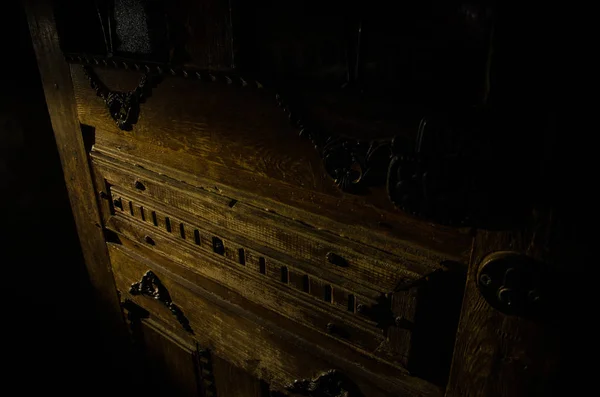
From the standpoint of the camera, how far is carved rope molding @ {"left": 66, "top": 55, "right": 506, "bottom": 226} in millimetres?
713

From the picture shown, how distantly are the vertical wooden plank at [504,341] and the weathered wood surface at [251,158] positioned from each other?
8cm

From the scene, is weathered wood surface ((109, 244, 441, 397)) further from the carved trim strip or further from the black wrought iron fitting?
the carved trim strip

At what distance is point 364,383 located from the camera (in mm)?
1191

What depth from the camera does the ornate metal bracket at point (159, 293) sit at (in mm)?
1630

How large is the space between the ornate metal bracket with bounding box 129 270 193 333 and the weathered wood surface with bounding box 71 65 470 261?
0.54 m

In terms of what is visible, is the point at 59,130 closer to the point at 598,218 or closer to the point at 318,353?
the point at 318,353

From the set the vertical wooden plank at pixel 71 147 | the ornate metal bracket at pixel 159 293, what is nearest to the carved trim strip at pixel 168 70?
the vertical wooden plank at pixel 71 147

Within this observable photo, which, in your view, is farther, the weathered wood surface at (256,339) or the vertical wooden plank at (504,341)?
the weathered wood surface at (256,339)

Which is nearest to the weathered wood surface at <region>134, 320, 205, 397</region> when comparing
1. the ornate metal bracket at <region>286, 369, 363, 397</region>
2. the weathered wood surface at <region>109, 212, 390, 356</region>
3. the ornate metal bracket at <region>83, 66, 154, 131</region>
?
the weathered wood surface at <region>109, 212, 390, 356</region>

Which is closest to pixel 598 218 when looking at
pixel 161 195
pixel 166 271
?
pixel 161 195

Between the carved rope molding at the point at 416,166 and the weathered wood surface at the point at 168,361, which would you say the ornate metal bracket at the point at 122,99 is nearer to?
the carved rope molding at the point at 416,166

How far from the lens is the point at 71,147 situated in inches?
66.8

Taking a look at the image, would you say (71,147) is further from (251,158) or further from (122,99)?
(251,158)

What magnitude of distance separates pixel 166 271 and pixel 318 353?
0.73m
